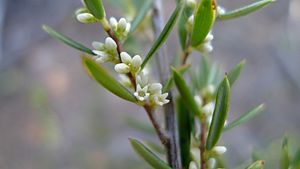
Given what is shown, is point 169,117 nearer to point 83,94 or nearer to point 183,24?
point 183,24

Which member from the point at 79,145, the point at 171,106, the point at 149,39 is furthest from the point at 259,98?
the point at 171,106

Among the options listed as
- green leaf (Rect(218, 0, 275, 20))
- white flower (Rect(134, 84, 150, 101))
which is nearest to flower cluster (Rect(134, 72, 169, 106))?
white flower (Rect(134, 84, 150, 101))

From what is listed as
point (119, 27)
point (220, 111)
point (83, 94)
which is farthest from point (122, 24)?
point (83, 94)

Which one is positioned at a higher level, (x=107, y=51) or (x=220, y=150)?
(x=107, y=51)

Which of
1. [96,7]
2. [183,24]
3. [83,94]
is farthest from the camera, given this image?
[83,94]

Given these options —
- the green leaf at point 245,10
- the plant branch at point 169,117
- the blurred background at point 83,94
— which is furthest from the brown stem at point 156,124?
the blurred background at point 83,94

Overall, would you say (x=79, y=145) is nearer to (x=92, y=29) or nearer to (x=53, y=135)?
(x=53, y=135)

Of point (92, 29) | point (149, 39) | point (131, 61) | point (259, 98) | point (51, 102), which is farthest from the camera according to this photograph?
point (92, 29)
